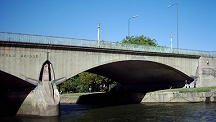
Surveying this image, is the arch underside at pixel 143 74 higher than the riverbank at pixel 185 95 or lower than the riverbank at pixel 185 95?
higher

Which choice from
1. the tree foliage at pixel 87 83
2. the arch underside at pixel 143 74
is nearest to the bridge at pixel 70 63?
the arch underside at pixel 143 74

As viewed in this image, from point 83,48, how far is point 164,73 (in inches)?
788

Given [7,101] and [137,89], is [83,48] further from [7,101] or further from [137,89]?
[137,89]

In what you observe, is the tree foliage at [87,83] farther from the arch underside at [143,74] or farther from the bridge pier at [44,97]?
the bridge pier at [44,97]

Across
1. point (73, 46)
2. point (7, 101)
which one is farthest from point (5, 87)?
point (73, 46)

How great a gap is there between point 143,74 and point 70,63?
21384 millimetres

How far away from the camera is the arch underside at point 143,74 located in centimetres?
4438

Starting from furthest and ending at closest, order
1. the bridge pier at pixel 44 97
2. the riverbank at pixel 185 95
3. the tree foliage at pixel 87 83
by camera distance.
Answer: the tree foliage at pixel 87 83 < the riverbank at pixel 185 95 < the bridge pier at pixel 44 97

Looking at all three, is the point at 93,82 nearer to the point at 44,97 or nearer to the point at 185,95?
the point at 185,95

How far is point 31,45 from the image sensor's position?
98.1ft

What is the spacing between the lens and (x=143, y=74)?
2013 inches

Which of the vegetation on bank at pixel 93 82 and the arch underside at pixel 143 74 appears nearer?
the arch underside at pixel 143 74

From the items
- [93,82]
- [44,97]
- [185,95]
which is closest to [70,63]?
[44,97]

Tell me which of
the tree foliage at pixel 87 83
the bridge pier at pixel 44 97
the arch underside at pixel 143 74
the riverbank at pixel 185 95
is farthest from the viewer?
the tree foliage at pixel 87 83
